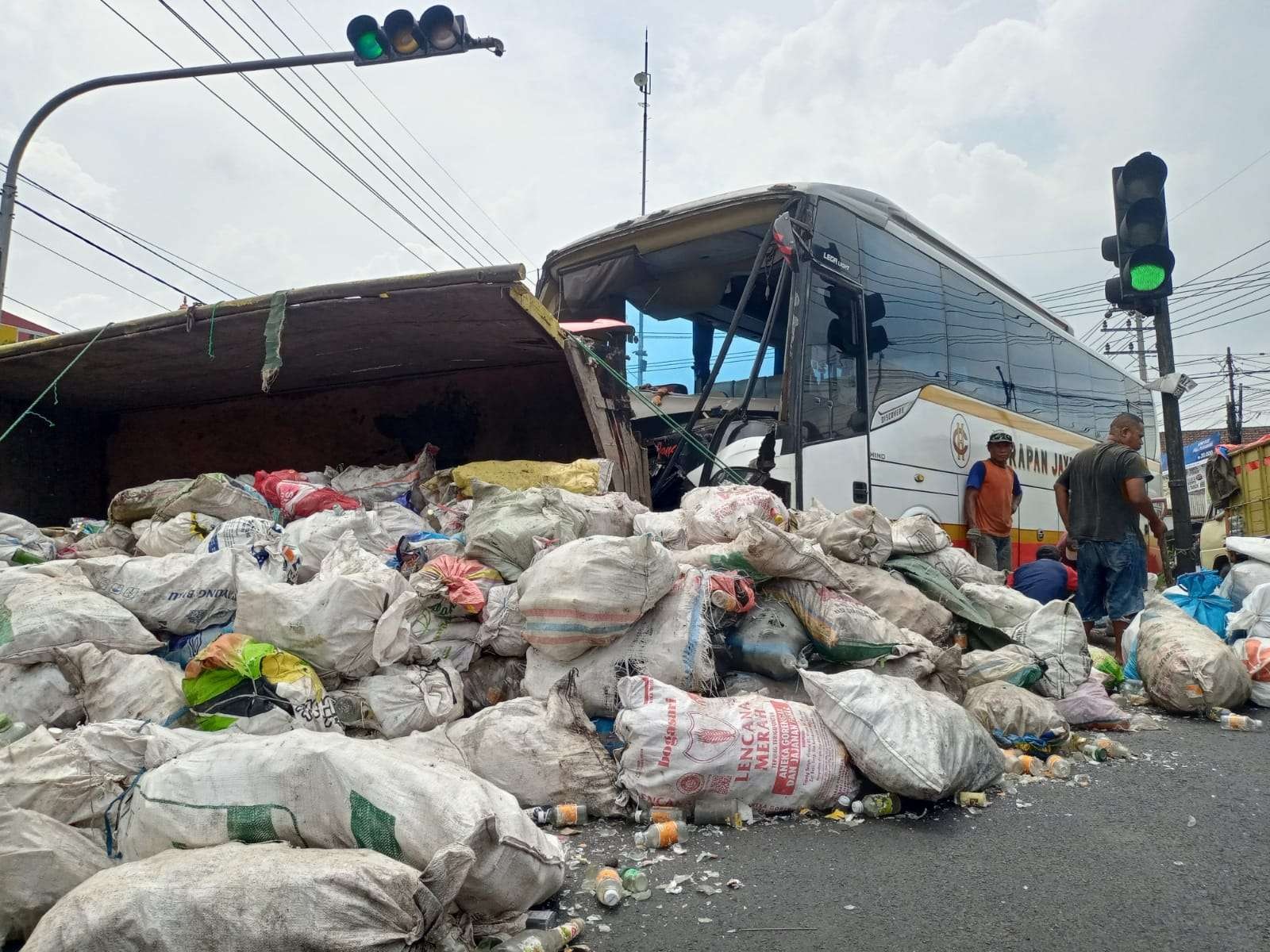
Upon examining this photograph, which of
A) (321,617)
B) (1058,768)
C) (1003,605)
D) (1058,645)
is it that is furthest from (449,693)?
(1003,605)

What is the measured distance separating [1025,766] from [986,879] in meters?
0.94

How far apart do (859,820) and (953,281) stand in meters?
5.50

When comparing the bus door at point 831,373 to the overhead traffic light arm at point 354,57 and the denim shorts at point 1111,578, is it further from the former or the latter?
the overhead traffic light arm at point 354,57

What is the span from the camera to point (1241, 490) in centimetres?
1011

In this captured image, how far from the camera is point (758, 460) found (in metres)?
4.61

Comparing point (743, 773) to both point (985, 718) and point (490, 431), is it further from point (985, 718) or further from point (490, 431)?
point (490, 431)

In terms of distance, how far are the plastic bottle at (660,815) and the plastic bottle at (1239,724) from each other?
257cm

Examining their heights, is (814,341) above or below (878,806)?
above

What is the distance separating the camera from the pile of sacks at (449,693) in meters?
1.58

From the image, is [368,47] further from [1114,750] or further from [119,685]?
[1114,750]

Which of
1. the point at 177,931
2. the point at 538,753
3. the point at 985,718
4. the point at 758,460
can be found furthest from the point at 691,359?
the point at 177,931

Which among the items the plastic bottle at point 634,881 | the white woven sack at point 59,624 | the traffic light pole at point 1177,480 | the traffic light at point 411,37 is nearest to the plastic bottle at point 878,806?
the plastic bottle at point 634,881

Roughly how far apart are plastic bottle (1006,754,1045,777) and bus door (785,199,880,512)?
202 cm

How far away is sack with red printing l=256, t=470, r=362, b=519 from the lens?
166 inches
